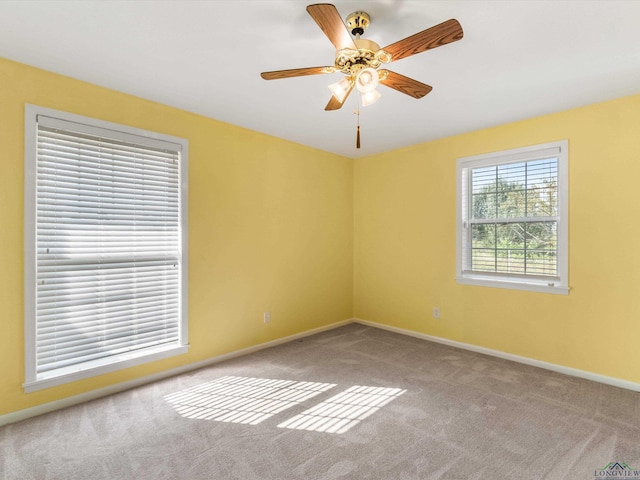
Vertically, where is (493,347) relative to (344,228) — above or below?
below

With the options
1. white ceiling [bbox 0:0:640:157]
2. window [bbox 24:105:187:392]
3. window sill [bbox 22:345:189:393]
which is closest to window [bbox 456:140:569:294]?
white ceiling [bbox 0:0:640:157]

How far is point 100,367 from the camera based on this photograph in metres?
2.57

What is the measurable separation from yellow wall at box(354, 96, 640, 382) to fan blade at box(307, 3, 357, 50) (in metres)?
2.46

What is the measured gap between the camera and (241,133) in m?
3.49

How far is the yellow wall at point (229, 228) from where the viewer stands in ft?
7.36

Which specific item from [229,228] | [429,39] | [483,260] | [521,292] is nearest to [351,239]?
[483,260]

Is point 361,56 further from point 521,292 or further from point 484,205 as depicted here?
point 521,292

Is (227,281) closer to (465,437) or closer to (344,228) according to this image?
(344,228)

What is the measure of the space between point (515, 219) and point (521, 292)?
2.39 feet

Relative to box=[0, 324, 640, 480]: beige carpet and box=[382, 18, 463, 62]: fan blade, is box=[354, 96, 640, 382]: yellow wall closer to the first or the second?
box=[0, 324, 640, 480]: beige carpet

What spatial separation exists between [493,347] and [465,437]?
168cm

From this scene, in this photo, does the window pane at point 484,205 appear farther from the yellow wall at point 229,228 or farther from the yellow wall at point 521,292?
the yellow wall at point 229,228

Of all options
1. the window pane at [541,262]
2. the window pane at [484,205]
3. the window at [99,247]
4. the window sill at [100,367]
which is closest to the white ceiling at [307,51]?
the window at [99,247]

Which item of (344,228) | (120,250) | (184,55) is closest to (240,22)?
(184,55)
